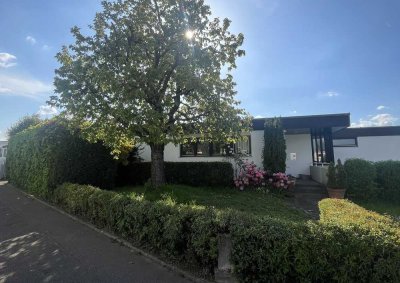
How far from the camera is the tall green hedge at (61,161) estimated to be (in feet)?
42.2

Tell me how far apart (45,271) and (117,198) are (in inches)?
109

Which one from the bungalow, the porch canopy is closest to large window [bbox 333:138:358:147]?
the bungalow

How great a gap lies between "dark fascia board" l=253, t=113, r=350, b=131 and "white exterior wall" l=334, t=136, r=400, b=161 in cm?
777

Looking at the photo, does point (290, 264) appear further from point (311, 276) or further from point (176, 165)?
point (176, 165)

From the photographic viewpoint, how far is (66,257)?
→ 6.27 metres

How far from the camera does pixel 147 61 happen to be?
10.8 meters

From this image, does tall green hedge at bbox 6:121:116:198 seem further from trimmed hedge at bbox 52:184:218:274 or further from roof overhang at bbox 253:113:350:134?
roof overhang at bbox 253:113:350:134

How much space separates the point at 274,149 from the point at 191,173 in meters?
4.71

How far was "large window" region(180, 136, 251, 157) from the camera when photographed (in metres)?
16.9

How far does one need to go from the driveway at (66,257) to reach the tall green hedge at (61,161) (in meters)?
3.45

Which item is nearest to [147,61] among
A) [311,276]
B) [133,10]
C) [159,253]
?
[133,10]

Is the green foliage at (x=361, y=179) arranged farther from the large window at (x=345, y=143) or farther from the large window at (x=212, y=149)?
the large window at (x=345, y=143)

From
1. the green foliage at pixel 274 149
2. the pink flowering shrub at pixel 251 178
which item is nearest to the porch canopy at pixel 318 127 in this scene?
the green foliage at pixel 274 149

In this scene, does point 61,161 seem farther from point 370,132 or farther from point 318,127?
point 370,132
